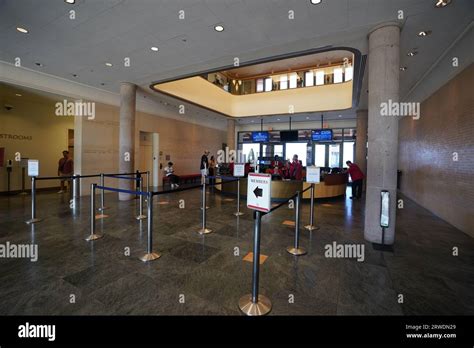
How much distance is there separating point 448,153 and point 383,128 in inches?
120

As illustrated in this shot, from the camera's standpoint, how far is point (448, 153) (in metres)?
5.56

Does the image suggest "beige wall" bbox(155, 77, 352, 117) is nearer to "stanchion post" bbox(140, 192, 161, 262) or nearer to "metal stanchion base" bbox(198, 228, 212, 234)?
"metal stanchion base" bbox(198, 228, 212, 234)

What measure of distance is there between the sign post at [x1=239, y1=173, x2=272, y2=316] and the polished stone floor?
11cm

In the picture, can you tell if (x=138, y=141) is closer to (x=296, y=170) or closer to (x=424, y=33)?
(x=296, y=170)

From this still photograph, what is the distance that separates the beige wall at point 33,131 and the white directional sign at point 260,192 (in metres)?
10.2

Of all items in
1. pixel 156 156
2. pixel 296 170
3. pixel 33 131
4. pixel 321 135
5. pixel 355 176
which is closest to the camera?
pixel 296 170

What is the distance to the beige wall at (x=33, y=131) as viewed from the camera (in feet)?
29.1

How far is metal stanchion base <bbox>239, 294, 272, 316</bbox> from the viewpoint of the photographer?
2207 millimetres

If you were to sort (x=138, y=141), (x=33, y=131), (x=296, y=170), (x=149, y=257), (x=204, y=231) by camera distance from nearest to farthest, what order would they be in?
(x=149, y=257), (x=204, y=231), (x=296, y=170), (x=33, y=131), (x=138, y=141)

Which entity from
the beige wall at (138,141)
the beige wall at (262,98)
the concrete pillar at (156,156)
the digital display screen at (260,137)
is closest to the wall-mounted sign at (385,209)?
the beige wall at (262,98)

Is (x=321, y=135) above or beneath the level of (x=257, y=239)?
above

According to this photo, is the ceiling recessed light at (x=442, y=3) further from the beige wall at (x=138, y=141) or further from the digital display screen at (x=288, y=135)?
the digital display screen at (x=288, y=135)

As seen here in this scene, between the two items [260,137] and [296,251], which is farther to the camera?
[260,137]

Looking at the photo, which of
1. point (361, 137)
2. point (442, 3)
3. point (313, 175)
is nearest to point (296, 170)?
point (313, 175)
